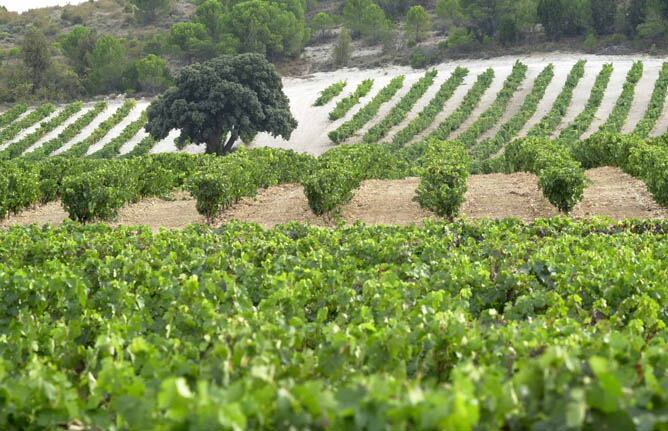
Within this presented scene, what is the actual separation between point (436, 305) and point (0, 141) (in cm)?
4754

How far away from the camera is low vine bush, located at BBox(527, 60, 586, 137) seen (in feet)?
133

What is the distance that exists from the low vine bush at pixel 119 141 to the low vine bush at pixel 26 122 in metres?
7.12

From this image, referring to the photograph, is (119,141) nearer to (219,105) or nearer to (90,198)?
(219,105)

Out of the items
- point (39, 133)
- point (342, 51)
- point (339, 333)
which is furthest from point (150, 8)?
point (339, 333)

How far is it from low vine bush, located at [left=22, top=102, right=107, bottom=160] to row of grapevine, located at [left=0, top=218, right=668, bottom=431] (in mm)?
35213

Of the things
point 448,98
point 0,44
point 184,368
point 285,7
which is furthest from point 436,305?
point 0,44

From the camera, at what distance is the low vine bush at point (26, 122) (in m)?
49.4

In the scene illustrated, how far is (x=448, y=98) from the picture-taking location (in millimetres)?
50062

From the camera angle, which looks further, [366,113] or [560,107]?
[366,113]

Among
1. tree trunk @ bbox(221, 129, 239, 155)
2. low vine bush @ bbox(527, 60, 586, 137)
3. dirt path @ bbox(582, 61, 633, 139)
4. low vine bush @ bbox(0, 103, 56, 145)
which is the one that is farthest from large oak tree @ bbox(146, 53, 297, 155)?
dirt path @ bbox(582, 61, 633, 139)

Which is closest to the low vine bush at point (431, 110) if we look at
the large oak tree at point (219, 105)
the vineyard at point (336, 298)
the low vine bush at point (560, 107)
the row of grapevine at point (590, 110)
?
the low vine bush at point (560, 107)

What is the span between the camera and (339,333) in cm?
477

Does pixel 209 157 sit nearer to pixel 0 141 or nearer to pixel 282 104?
pixel 282 104

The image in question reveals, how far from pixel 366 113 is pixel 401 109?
7.10ft
